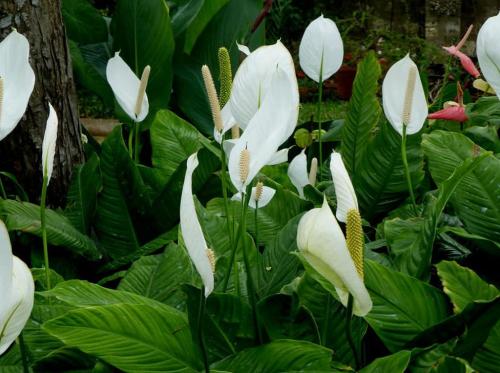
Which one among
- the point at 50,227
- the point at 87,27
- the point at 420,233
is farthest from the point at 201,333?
the point at 87,27

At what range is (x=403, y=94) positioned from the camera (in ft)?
3.43

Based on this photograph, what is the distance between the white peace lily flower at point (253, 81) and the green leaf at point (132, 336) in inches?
9.0

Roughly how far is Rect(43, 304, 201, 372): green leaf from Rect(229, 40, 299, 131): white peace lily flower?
227 mm

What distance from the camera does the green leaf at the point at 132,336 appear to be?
766mm

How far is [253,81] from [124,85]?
659mm

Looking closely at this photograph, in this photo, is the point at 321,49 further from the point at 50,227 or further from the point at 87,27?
the point at 87,27

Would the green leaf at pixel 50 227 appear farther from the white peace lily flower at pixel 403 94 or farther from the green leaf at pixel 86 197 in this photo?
the white peace lily flower at pixel 403 94

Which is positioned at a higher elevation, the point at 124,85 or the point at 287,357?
the point at 124,85

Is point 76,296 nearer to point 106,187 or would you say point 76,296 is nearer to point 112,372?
point 112,372

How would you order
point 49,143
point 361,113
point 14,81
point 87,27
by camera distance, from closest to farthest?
point 49,143, point 14,81, point 361,113, point 87,27

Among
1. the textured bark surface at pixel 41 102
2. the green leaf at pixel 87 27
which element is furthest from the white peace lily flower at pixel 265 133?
the green leaf at pixel 87 27

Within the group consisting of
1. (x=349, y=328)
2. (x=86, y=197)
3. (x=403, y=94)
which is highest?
(x=403, y=94)

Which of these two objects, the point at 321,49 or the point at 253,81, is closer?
the point at 253,81

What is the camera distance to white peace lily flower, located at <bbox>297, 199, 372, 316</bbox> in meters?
0.63
